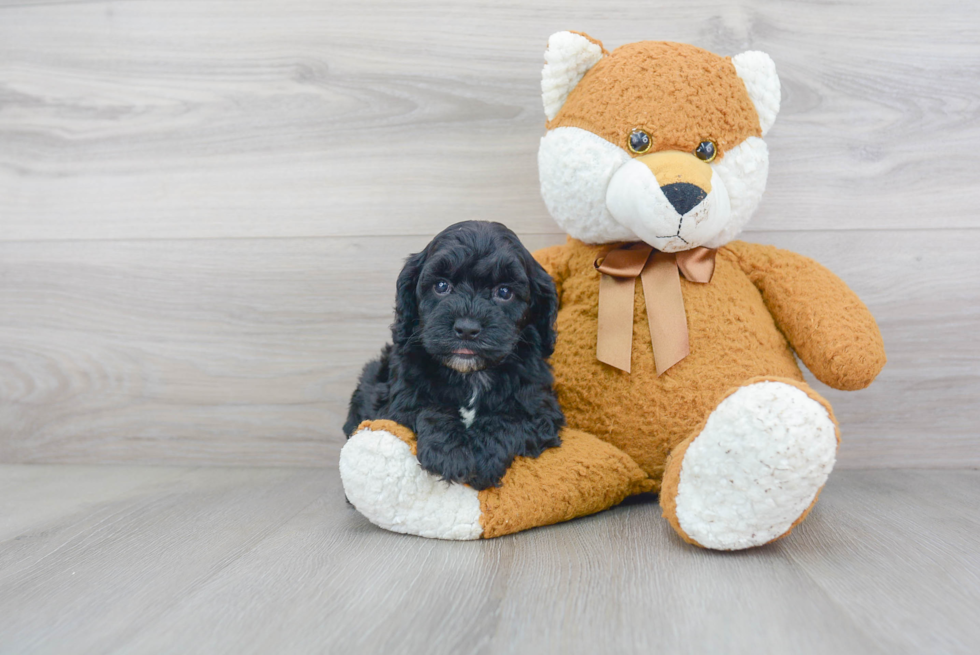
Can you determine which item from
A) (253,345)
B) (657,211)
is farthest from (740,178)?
(253,345)

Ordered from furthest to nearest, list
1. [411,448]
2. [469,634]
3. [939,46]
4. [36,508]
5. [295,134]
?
[295,134] → [939,46] → [36,508] → [411,448] → [469,634]

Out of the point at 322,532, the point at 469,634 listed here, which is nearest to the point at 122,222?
the point at 322,532

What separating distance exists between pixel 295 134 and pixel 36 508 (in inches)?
33.0

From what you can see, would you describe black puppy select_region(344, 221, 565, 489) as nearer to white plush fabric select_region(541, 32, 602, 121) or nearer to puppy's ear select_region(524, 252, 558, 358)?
puppy's ear select_region(524, 252, 558, 358)

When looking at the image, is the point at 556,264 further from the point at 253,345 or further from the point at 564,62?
the point at 253,345

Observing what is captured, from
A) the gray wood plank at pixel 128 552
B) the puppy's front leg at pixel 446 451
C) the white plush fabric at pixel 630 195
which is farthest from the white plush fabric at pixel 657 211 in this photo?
the gray wood plank at pixel 128 552

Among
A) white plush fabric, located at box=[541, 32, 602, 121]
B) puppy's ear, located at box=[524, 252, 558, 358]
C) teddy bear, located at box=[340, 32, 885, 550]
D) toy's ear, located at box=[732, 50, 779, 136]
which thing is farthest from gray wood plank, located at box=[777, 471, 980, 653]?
white plush fabric, located at box=[541, 32, 602, 121]

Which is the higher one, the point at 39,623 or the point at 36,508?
the point at 39,623

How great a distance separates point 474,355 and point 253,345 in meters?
0.72

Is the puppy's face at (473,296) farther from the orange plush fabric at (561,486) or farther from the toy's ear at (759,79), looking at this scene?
the toy's ear at (759,79)

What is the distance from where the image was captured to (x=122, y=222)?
148cm

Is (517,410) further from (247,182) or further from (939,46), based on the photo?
(939,46)

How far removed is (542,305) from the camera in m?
1.01

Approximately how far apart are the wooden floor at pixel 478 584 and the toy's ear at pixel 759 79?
639 millimetres
